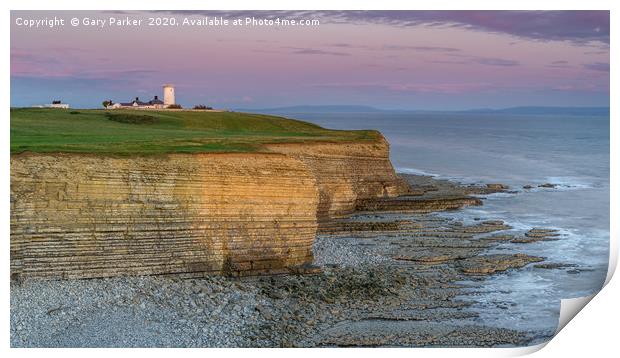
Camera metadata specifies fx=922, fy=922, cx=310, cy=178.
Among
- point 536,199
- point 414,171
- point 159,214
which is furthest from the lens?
point 414,171

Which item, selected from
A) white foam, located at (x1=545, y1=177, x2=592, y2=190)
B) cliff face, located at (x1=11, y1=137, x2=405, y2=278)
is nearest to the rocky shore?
cliff face, located at (x1=11, y1=137, x2=405, y2=278)

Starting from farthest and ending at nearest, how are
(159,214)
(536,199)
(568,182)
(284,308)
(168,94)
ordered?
(568,182)
(536,199)
(168,94)
(159,214)
(284,308)

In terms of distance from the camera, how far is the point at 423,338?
21.7m

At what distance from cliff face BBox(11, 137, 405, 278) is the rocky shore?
52 centimetres

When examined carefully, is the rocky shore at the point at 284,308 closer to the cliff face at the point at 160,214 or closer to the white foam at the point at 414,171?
the cliff face at the point at 160,214

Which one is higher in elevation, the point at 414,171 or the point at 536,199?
the point at 414,171

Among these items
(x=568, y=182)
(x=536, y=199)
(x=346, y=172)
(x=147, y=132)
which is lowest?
(x=536, y=199)

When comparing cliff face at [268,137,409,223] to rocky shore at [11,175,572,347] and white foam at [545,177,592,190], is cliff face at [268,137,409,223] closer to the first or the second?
rocky shore at [11,175,572,347]

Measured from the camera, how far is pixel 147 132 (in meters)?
33.3

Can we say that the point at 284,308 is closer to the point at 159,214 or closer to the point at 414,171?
the point at 159,214

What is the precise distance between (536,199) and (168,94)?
61.6 ft

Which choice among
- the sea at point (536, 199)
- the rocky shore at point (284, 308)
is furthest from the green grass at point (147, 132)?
the rocky shore at point (284, 308)

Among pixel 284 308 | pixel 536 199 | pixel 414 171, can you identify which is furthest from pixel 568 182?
A: pixel 284 308

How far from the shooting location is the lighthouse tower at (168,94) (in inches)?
1602
